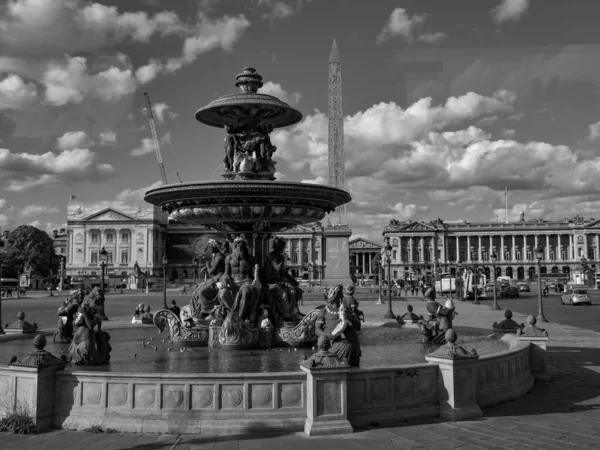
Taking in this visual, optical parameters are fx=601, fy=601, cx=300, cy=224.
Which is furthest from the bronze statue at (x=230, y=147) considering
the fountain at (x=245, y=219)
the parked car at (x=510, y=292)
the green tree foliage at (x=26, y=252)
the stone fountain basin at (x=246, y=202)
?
the green tree foliage at (x=26, y=252)

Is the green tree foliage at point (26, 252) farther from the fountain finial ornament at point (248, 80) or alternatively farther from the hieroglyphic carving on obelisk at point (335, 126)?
the fountain finial ornament at point (248, 80)

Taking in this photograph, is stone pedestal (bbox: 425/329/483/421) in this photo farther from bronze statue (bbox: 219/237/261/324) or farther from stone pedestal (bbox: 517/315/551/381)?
bronze statue (bbox: 219/237/261/324)

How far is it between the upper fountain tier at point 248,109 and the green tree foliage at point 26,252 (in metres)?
88.8

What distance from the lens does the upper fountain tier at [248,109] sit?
14562 mm

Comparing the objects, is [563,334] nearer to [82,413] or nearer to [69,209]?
[82,413]

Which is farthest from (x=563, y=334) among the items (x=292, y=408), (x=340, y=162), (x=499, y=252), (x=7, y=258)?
(x=499, y=252)

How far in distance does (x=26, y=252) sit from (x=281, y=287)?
303 feet

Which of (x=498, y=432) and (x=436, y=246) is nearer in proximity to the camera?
(x=498, y=432)

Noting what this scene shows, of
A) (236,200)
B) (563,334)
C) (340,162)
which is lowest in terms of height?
(563,334)

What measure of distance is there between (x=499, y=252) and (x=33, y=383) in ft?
548

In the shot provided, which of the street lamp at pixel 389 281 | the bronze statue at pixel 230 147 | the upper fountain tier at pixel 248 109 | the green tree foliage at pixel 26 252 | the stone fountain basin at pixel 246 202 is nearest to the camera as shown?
the stone fountain basin at pixel 246 202

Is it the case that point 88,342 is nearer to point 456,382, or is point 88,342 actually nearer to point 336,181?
point 456,382

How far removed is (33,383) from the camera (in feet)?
25.2

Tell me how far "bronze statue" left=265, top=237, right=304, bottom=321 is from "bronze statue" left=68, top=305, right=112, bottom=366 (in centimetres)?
460
